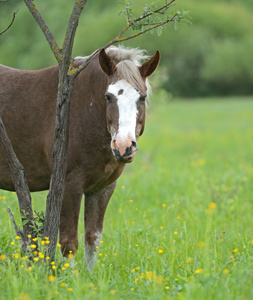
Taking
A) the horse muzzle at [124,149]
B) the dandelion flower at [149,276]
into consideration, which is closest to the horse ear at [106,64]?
the horse muzzle at [124,149]

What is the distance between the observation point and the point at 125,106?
10.8ft

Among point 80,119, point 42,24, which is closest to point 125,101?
point 80,119

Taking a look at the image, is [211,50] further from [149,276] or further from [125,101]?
[149,276]

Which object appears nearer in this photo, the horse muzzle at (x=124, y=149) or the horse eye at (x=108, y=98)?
the horse muzzle at (x=124, y=149)

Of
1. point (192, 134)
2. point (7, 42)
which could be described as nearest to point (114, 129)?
point (7, 42)

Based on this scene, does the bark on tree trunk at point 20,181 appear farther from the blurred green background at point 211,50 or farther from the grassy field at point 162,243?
the blurred green background at point 211,50

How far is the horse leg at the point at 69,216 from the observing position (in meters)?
3.69

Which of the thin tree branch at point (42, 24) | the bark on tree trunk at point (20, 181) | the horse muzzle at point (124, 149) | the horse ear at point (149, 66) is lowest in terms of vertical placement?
the bark on tree trunk at point (20, 181)

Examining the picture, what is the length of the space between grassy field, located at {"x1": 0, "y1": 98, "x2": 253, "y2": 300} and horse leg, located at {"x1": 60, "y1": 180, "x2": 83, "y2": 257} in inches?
6.2

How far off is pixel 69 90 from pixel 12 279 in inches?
54.0

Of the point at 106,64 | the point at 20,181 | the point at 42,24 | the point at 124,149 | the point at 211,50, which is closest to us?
the point at 124,149

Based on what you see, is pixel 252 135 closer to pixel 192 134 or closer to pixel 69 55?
pixel 192 134

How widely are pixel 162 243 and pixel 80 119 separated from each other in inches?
49.9

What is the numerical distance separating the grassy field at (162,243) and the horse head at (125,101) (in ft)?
2.44
